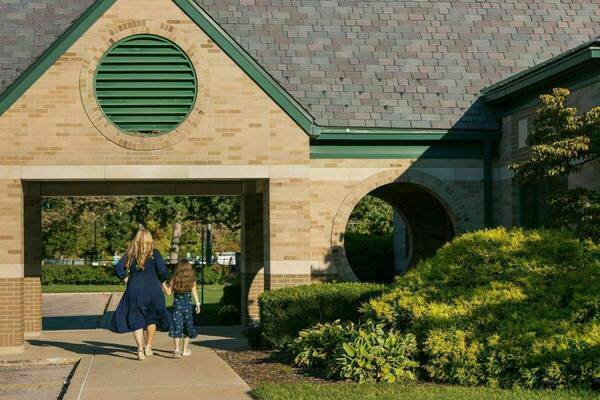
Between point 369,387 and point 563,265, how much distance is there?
3211mm

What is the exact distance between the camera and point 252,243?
2073 cm

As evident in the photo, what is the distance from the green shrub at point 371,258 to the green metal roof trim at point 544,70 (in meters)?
12.7

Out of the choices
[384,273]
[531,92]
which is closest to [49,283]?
[384,273]

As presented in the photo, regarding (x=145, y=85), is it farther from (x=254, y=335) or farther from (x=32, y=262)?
(x=32, y=262)

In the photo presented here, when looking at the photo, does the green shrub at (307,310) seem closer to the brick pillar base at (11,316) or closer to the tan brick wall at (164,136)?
the tan brick wall at (164,136)

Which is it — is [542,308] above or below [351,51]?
below

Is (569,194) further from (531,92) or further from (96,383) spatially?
(96,383)

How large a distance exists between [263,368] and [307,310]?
1.71 metres

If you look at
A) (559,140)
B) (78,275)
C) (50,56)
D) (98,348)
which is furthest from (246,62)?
(78,275)

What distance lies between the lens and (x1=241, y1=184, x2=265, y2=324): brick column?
67.4ft

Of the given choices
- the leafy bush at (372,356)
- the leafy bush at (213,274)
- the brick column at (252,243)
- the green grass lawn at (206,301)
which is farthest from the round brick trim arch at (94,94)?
the leafy bush at (213,274)

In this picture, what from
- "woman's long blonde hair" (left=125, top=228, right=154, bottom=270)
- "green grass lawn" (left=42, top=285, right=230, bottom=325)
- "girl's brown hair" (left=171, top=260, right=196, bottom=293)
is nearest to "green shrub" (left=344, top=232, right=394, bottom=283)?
"green grass lawn" (left=42, top=285, right=230, bottom=325)

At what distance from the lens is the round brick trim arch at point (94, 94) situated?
16672 mm

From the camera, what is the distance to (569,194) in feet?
42.1
